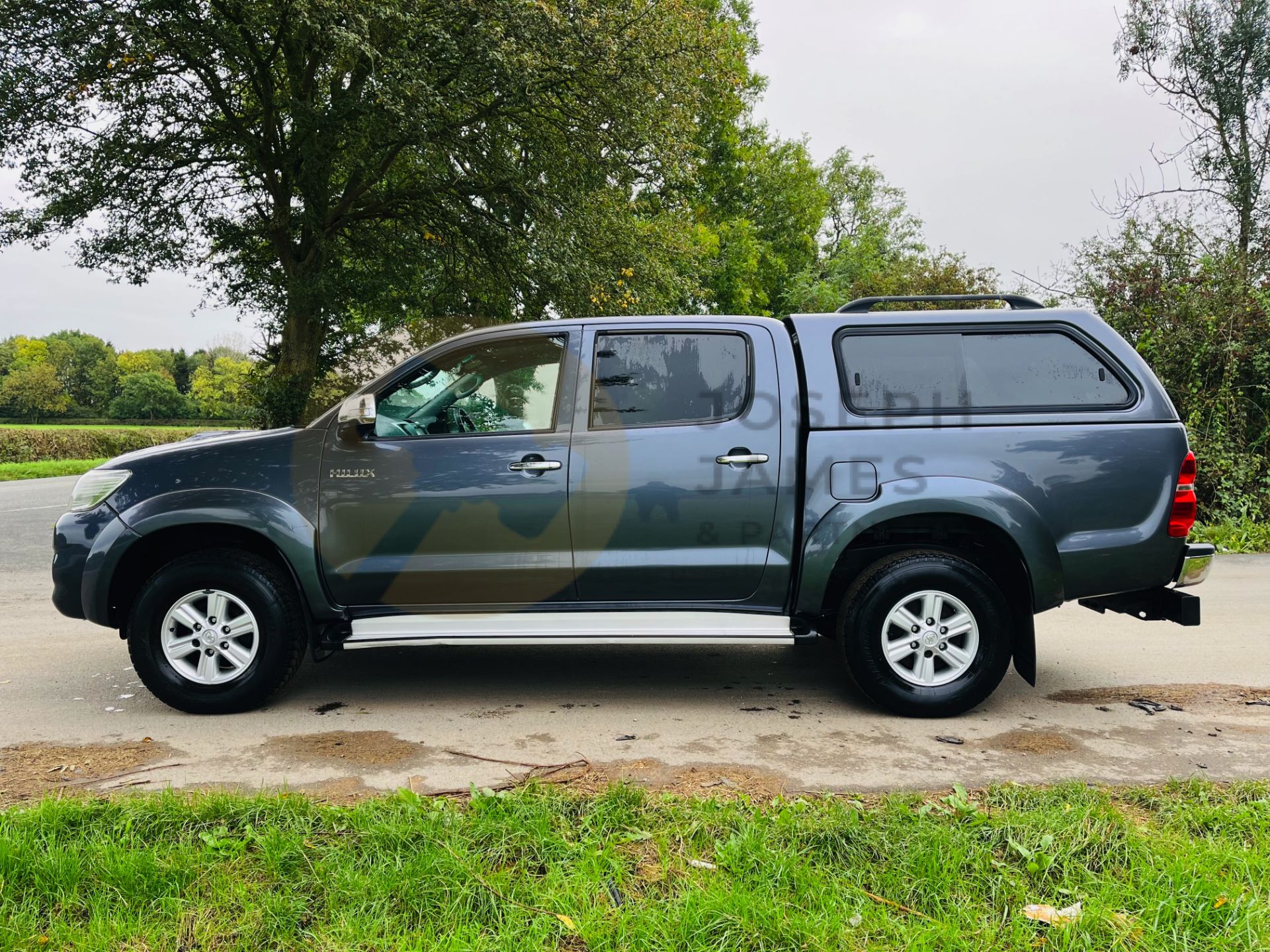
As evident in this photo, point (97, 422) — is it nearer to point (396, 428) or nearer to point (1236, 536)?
point (396, 428)

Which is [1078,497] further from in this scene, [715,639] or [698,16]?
[698,16]

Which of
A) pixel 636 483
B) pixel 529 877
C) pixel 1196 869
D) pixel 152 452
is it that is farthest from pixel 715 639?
pixel 152 452

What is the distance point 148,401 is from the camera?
58.3 meters

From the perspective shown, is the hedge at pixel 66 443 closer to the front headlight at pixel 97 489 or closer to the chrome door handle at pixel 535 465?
the front headlight at pixel 97 489

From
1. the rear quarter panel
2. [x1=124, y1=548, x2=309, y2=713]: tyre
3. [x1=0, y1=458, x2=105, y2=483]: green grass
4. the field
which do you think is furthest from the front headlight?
the field

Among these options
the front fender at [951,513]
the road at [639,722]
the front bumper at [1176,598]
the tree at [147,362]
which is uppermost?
the tree at [147,362]

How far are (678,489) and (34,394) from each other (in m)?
62.4

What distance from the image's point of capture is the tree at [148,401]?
Answer: 56.4m

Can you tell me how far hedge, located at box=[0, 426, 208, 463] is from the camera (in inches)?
1072

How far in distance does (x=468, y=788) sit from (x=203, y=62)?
14.1 m

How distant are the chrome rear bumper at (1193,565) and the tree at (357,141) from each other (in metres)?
10.6

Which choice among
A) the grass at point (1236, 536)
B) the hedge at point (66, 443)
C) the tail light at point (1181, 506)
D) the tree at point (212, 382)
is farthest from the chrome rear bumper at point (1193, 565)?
the tree at point (212, 382)

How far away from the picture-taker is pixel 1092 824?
2.94m

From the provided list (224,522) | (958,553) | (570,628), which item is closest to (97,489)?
(224,522)
